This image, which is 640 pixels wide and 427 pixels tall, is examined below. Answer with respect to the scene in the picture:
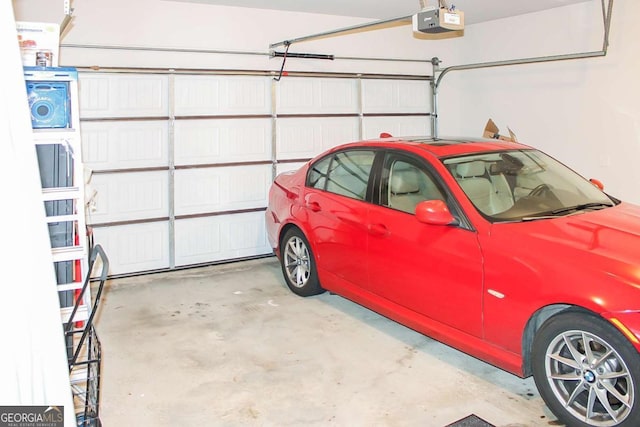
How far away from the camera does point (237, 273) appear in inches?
Result: 224

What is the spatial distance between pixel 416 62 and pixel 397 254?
4423mm

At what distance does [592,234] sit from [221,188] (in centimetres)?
405

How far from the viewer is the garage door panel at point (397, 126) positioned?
684cm

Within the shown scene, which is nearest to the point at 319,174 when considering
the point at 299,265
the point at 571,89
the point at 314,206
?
the point at 314,206

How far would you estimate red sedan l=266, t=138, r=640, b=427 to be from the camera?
8.27 ft

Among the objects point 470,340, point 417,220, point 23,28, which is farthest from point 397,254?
point 23,28

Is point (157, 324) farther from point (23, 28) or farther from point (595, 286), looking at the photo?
point (595, 286)


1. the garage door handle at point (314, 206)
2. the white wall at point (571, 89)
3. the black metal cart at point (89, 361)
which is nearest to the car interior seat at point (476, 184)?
the garage door handle at point (314, 206)

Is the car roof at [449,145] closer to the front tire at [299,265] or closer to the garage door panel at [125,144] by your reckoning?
the front tire at [299,265]

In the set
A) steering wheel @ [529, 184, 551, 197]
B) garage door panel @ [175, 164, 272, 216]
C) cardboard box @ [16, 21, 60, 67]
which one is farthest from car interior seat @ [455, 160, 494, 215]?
garage door panel @ [175, 164, 272, 216]

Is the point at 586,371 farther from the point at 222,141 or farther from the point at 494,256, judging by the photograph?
the point at 222,141
